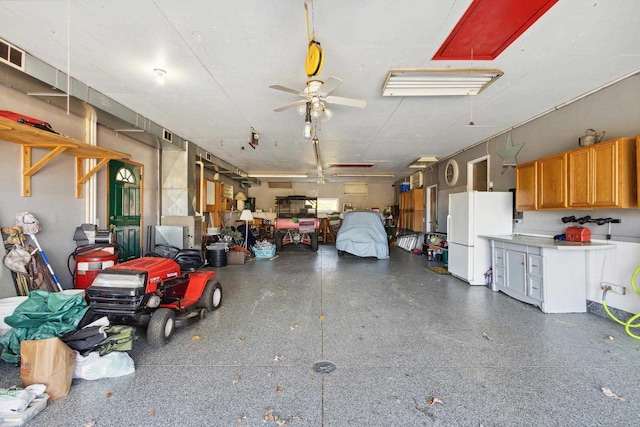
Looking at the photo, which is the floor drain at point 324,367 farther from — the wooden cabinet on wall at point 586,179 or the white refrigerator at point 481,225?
the white refrigerator at point 481,225

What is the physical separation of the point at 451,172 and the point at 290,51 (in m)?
6.14

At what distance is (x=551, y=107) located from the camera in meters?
4.18

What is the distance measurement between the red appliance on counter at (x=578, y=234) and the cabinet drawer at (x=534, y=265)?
A: 0.47 meters

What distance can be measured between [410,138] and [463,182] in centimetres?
210

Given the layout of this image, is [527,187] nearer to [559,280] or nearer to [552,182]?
[552,182]

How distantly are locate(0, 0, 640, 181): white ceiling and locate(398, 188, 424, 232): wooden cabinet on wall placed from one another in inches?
190

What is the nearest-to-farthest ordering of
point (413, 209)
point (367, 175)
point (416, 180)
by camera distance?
point (413, 209), point (416, 180), point (367, 175)

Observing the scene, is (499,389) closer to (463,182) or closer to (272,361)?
(272,361)

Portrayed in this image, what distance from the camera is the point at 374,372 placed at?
222 centimetres

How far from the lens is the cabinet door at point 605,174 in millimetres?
3064

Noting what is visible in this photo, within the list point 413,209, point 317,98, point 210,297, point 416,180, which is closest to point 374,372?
point 210,297

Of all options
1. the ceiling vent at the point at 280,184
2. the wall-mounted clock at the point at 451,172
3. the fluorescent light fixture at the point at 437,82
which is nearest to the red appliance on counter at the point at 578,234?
the fluorescent light fixture at the point at 437,82

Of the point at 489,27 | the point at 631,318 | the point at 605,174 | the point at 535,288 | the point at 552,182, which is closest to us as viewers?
the point at 489,27

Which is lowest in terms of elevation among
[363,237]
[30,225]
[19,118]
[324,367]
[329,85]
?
Answer: [324,367]
